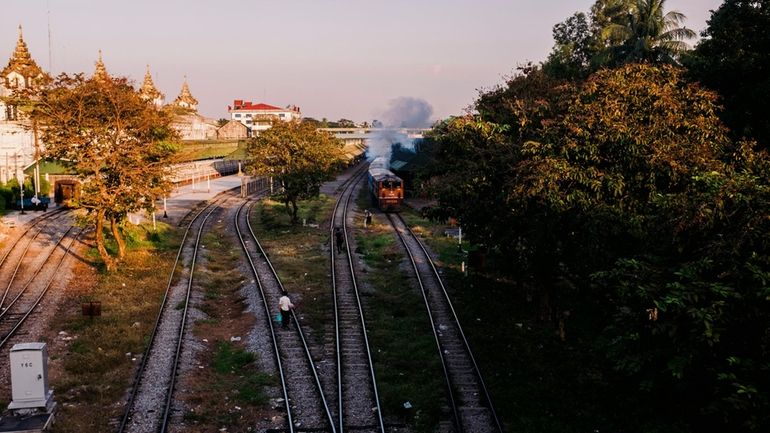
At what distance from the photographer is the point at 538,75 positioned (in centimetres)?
2794

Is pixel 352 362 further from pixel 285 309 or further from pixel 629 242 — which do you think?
pixel 629 242

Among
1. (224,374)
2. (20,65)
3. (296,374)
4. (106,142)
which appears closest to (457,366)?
(296,374)

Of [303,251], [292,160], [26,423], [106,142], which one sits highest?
[106,142]

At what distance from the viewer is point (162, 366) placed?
653 inches

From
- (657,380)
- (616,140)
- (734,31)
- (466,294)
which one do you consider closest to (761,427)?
(657,380)

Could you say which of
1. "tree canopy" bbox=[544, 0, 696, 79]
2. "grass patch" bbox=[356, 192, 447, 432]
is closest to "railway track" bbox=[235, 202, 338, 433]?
"grass patch" bbox=[356, 192, 447, 432]

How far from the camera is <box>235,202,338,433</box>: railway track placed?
13.6 metres

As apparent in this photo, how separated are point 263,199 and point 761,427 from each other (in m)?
51.0

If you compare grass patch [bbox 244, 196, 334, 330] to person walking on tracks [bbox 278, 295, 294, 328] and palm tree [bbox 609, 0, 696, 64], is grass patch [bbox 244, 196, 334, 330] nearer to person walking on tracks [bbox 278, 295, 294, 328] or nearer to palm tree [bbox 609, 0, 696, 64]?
person walking on tracks [bbox 278, 295, 294, 328]

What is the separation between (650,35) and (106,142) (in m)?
31.4

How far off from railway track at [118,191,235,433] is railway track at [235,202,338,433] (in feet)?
8.58

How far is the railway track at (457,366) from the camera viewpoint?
1359 centimetres

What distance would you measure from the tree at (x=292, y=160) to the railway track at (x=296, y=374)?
50.6 feet

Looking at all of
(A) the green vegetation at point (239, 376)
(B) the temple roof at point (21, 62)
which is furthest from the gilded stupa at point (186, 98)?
(A) the green vegetation at point (239, 376)
